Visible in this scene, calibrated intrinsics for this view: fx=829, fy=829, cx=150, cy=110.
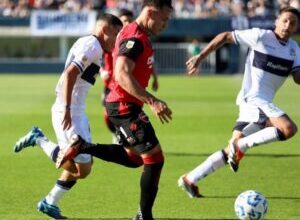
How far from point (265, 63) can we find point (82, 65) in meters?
2.90

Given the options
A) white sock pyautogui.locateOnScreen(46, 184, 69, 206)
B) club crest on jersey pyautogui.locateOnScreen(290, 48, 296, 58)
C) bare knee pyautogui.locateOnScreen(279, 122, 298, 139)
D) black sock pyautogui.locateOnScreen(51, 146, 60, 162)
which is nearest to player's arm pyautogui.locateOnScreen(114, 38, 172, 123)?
white sock pyautogui.locateOnScreen(46, 184, 69, 206)

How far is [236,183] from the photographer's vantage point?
11.8 m

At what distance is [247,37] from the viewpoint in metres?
10.9

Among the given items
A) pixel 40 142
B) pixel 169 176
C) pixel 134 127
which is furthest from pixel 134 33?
pixel 169 176

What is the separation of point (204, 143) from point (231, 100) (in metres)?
11.0

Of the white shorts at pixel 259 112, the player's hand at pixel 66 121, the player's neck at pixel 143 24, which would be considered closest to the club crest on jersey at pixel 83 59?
the player's hand at pixel 66 121

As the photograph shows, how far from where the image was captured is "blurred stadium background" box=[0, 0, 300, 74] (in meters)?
45.7

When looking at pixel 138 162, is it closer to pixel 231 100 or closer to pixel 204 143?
pixel 204 143

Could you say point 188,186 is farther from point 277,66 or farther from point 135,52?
point 135,52

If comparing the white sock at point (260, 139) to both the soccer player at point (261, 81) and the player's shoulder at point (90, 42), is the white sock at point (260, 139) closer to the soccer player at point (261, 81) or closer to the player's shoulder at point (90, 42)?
the soccer player at point (261, 81)

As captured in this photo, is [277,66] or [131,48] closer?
[131,48]

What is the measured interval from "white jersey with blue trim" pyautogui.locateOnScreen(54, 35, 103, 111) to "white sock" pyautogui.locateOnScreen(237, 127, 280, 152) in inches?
88.3

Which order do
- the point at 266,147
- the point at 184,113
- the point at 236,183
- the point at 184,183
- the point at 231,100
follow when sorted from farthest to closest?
the point at 231,100 < the point at 184,113 < the point at 266,147 < the point at 236,183 < the point at 184,183

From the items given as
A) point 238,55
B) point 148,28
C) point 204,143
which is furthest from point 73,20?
point 148,28
